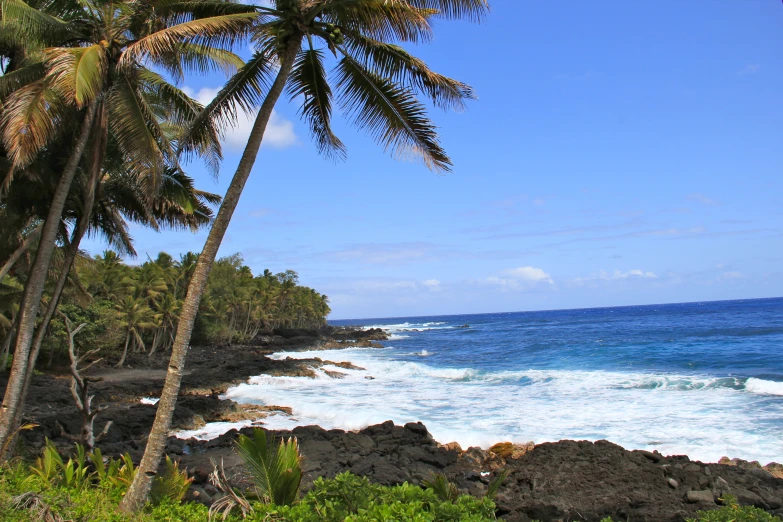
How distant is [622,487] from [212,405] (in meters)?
12.1

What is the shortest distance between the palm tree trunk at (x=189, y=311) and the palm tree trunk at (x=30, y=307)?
2.98 meters

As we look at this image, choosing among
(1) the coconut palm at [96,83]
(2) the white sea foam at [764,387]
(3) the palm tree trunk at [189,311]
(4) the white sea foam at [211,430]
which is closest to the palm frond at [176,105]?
(1) the coconut palm at [96,83]

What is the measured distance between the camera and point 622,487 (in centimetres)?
912

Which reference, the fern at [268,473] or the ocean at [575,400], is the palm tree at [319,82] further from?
the ocean at [575,400]

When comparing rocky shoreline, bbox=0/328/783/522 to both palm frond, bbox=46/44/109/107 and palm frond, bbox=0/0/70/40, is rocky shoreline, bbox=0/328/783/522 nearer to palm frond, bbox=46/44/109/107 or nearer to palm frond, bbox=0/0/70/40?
palm frond, bbox=46/44/109/107

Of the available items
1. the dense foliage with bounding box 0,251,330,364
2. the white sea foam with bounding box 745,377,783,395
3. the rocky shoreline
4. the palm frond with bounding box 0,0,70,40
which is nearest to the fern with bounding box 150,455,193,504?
the rocky shoreline

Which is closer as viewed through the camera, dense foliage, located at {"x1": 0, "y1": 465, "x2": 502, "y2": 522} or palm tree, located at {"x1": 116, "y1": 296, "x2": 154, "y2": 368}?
dense foliage, located at {"x1": 0, "y1": 465, "x2": 502, "y2": 522}

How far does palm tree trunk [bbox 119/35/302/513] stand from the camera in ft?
17.5

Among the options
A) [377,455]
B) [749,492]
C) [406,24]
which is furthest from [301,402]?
[406,24]

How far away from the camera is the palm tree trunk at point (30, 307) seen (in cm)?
720

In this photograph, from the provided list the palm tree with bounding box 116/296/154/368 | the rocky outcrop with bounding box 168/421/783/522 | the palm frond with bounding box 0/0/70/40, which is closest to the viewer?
the palm frond with bounding box 0/0/70/40

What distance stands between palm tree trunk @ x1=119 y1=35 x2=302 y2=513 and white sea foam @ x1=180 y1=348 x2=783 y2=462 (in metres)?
9.07

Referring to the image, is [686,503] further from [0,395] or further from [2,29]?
[0,395]

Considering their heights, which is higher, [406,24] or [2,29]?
[2,29]
